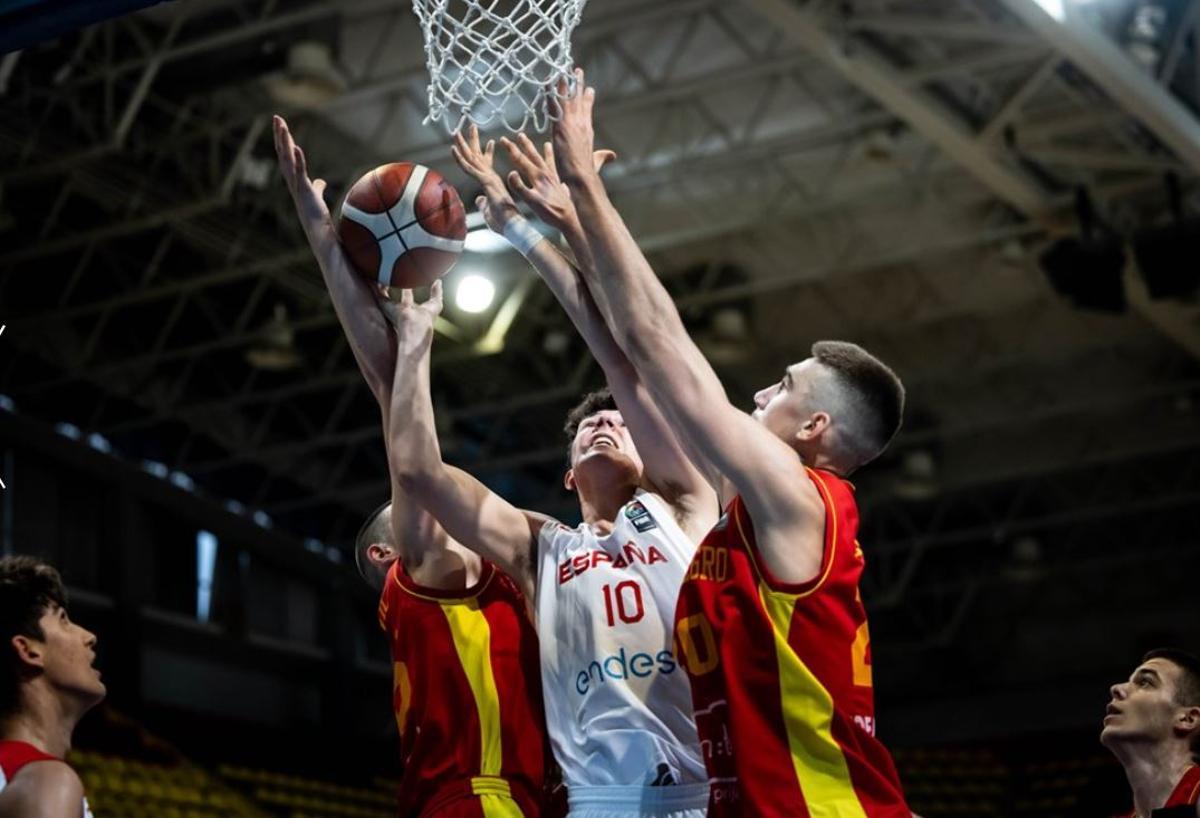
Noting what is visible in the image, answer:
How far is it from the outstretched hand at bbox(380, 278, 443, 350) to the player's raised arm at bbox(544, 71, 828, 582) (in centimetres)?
69

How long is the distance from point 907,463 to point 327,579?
739 cm

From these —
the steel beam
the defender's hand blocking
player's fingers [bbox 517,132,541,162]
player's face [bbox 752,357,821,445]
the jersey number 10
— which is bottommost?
the jersey number 10

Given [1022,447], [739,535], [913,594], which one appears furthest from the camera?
[913,594]

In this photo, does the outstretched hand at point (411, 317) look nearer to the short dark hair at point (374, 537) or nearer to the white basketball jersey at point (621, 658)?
the white basketball jersey at point (621, 658)

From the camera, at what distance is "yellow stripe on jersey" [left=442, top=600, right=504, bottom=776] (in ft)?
15.6

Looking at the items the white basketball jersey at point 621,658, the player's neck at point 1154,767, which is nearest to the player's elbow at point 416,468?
the white basketball jersey at point 621,658

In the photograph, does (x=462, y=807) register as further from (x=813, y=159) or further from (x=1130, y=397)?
(x=1130, y=397)

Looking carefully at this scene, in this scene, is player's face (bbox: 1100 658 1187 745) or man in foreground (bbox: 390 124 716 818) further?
player's face (bbox: 1100 658 1187 745)

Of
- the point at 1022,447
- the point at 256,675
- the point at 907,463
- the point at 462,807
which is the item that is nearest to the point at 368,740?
the point at 256,675

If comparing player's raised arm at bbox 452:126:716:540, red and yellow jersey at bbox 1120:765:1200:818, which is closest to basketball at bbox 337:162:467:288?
player's raised arm at bbox 452:126:716:540

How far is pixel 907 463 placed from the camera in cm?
2077

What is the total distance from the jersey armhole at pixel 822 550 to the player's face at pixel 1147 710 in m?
2.32

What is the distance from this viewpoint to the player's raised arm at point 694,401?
12.6ft

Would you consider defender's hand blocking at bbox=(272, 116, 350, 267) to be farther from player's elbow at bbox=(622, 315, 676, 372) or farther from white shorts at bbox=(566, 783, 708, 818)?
white shorts at bbox=(566, 783, 708, 818)
